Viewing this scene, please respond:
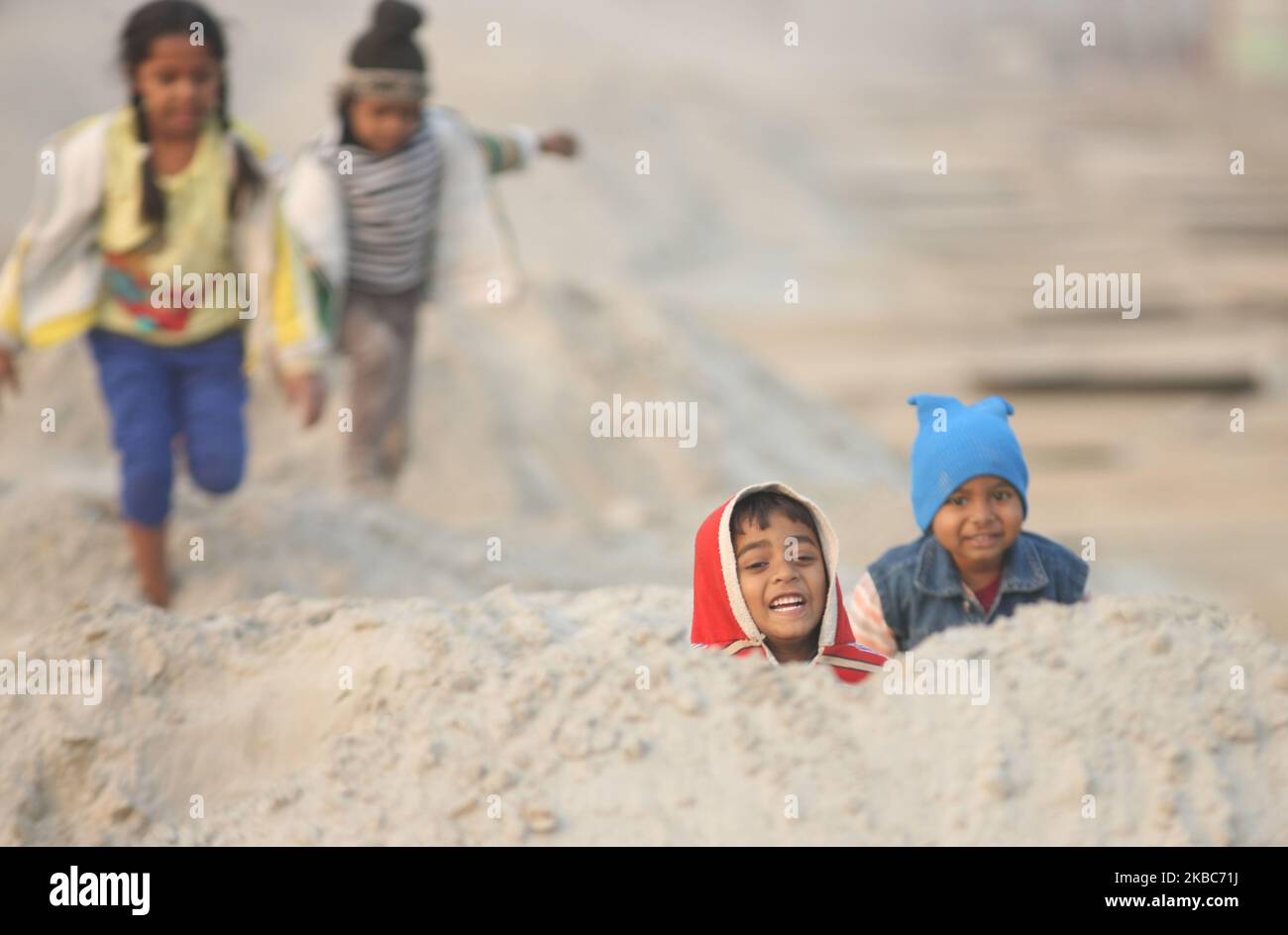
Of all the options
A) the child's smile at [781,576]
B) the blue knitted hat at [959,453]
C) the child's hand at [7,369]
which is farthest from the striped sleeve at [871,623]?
the child's hand at [7,369]

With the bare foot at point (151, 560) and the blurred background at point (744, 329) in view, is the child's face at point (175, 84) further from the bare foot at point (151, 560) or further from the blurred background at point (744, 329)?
the bare foot at point (151, 560)

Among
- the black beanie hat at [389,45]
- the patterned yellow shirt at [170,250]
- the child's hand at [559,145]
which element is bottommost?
the patterned yellow shirt at [170,250]

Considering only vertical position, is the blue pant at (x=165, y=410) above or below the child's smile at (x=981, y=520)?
above

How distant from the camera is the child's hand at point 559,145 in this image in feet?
17.4

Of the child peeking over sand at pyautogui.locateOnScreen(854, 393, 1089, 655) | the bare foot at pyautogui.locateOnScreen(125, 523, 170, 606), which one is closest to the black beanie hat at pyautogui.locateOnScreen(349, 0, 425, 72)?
the bare foot at pyautogui.locateOnScreen(125, 523, 170, 606)

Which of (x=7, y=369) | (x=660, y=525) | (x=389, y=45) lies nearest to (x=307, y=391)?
(x=7, y=369)

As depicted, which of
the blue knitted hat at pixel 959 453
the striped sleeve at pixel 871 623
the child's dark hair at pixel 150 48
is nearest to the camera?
the blue knitted hat at pixel 959 453

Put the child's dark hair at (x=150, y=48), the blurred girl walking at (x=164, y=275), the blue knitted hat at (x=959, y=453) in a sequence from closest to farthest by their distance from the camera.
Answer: the blue knitted hat at (x=959, y=453) → the child's dark hair at (x=150, y=48) → the blurred girl walking at (x=164, y=275)

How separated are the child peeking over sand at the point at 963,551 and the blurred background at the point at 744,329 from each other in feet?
3.56

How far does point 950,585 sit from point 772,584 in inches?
17.2

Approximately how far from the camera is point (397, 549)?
205 inches

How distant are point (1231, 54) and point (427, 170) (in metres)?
27.9

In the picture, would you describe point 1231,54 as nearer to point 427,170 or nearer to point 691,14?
point 691,14
